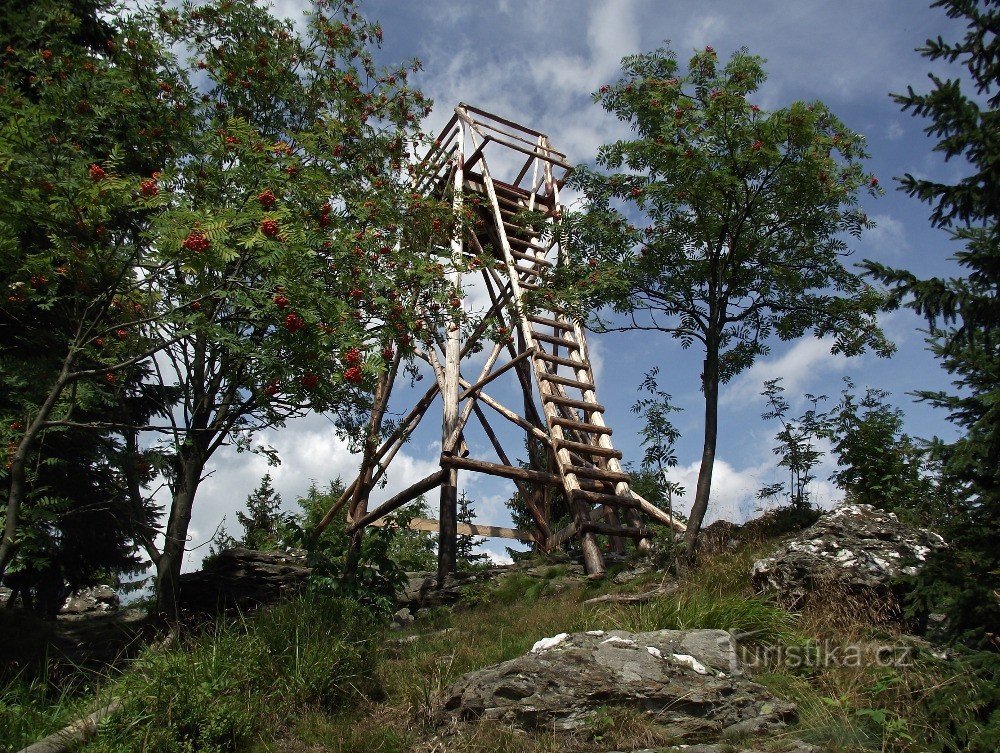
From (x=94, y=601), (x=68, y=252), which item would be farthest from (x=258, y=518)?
(x=68, y=252)

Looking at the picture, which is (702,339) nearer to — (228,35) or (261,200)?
(261,200)

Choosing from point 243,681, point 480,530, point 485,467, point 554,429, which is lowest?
point 243,681

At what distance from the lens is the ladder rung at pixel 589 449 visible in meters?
9.58

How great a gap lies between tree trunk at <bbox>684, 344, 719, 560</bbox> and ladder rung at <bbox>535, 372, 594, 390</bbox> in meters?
2.40

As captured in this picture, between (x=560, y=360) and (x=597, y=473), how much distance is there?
2.03 metres

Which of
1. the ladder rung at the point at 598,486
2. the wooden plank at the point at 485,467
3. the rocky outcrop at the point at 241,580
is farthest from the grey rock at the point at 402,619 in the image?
the ladder rung at the point at 598,486

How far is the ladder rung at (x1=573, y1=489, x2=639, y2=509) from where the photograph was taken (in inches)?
357

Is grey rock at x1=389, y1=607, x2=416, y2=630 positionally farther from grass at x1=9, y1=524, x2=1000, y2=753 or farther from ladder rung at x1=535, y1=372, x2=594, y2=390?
ladder rung at x1=535, y1=372, x2=594, y2=390

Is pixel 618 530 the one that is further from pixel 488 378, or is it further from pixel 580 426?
pixel 488 378

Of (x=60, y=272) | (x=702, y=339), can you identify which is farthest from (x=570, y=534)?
(x=60, y=272)

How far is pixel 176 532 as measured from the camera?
291 inches

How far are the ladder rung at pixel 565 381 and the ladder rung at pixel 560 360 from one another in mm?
276

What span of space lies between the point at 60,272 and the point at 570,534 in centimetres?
639

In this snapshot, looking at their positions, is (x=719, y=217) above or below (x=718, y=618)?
above
